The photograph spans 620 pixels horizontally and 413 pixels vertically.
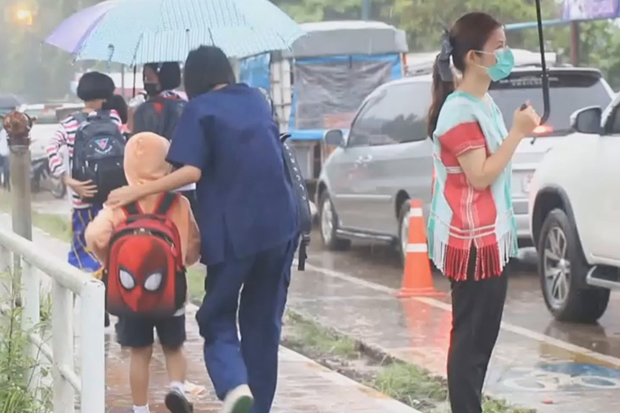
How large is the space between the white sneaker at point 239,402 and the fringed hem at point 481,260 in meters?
1.02

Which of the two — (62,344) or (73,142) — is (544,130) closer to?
(73,142)

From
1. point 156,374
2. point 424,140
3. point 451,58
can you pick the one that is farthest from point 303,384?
point 424,140

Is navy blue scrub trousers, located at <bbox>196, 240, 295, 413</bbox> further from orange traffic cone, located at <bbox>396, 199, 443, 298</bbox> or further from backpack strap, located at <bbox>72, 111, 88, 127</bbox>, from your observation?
orange traffic cone, located at <bbox>396, 199, 443, 298</bbox>

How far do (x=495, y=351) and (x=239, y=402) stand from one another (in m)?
3.47

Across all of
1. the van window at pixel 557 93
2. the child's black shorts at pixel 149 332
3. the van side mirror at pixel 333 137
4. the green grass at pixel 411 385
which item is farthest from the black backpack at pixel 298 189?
the van side mirror at pixel 333 137

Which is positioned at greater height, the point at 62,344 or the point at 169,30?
the point at 169,30

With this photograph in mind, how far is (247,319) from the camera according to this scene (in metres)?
6.01

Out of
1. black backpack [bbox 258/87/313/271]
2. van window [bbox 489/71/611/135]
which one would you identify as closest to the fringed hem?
black backpack [bbox 258/87/313/271]

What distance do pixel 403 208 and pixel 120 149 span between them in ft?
17.5

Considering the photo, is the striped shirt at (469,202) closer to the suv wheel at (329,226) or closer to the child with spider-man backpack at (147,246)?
the child with spider-man backpack at (147,246)

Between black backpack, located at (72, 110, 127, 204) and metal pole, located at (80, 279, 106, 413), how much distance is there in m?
3.48

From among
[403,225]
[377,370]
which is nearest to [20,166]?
[377,370]

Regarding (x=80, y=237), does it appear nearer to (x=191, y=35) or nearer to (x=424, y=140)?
(x=191, y=35)

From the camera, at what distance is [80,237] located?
8.73 m
